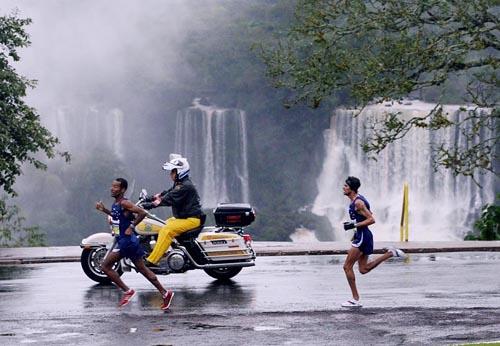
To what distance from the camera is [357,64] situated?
23.0 metres

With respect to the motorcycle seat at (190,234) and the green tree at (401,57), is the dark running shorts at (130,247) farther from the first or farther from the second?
the green tree at (401,57)

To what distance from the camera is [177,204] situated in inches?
712

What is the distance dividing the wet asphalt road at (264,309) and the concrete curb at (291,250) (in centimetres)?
245

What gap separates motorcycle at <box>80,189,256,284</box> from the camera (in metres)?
18.9

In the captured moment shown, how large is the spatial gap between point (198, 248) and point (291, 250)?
7511 millimetres

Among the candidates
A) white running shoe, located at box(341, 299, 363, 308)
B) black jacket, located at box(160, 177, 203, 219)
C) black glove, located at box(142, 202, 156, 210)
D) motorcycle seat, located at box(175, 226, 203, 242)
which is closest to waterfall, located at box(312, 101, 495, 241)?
motorcycle seat, located at box(175, 226, 203, 242)

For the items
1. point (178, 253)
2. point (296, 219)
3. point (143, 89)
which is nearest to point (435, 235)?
point (296, 219)

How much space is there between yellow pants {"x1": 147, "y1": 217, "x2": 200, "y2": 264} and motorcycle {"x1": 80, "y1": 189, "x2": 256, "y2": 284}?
192mm

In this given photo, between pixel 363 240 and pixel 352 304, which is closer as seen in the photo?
pixel 352 304

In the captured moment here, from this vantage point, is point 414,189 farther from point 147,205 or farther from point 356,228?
point 356,228

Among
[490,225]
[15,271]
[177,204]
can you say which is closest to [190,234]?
[177,204]

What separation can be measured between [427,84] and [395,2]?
1467 mm

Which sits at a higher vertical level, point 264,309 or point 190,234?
point 190,234

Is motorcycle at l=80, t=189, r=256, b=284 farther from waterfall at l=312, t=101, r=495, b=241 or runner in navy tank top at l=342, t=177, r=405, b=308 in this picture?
waterfall at l=312, t=101, r=495, b=241
